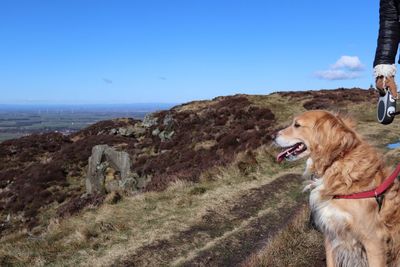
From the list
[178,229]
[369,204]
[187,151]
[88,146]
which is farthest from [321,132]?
[88,146]

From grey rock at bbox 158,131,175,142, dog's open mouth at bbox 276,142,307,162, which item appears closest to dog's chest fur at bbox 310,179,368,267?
dog's open mouth at bbox 276,142,307,162

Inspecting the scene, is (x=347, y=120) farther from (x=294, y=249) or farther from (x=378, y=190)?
(x=294, y=249)

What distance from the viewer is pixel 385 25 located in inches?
136

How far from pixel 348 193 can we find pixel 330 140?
0.54 metres

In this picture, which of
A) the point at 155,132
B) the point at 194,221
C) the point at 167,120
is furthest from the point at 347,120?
the point at 167,120

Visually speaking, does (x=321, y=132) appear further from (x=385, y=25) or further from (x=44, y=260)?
(x=44, y=260)

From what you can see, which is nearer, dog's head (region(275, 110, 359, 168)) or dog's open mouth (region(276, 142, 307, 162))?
dog's head (region(275, 110, 359, 168))

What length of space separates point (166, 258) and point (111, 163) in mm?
16013

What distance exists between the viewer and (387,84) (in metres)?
3.57

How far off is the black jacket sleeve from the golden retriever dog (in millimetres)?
882

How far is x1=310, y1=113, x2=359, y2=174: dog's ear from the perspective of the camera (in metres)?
4.09

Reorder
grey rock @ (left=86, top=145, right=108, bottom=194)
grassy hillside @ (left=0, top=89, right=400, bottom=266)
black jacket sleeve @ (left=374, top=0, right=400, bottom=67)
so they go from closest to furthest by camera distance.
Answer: black jacket sleeve @ (left=374, top=0, right=400, bottom=67)
grassy hillside @ (left=0, top=89, right=400, bottom=266)
grey rock @ (left=86, top=145, right=108, bottom=194)

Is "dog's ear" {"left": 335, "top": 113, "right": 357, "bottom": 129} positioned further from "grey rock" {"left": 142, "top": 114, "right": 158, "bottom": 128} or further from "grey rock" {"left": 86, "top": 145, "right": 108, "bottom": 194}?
"grey rock" {"left": 142, "top": 114, "right": 158, "bottom": 128}

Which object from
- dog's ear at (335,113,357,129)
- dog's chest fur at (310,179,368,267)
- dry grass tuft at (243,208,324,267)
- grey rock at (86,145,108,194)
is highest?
dog's ear at (335,113,357,129)
